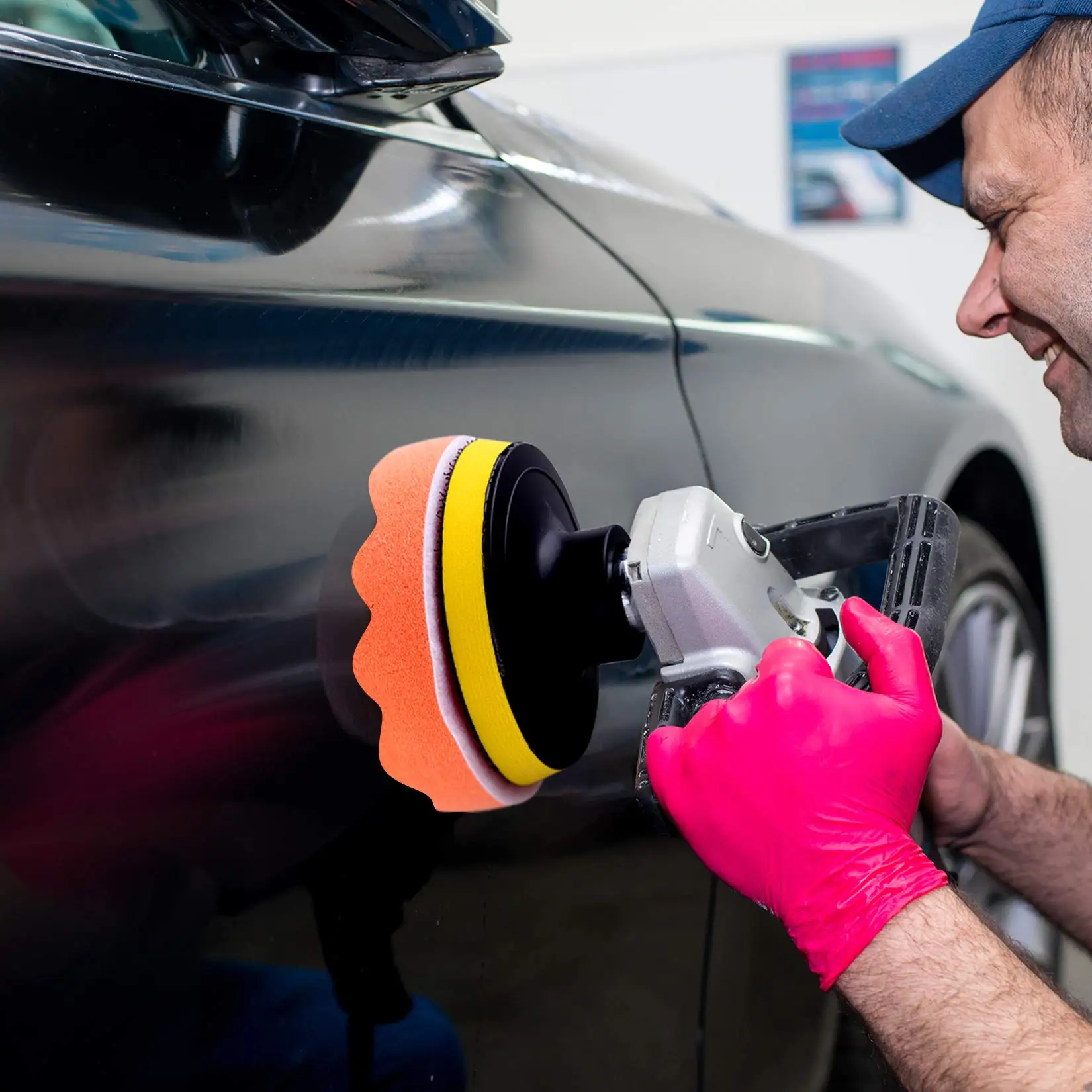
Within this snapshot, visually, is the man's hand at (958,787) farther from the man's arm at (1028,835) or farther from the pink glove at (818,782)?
the pink glove at (818,782)

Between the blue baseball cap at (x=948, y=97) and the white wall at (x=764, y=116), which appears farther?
the white wall at (x=764, y=116)

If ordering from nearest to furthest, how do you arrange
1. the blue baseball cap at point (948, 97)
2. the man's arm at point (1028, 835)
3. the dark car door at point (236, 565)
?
the dark car door at point (236, 565) → the blue baseball cap at point (948, 97) → the man's arm at point (1028, 835)

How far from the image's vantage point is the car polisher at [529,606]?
693mm

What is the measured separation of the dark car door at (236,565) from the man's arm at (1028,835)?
0.38 m

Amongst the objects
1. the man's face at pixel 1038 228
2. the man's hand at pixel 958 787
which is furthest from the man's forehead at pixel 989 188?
the man's hand at pixel 958 787

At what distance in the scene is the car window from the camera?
0.75m

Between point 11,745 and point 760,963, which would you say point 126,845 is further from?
point 760,963

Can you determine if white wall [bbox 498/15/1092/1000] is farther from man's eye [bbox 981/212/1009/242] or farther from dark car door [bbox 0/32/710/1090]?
dark car door [bbox 0/32/710/1090]

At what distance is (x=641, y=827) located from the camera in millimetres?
884

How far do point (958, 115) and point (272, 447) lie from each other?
2.47 ft

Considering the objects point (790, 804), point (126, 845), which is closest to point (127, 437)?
point (126, 845)

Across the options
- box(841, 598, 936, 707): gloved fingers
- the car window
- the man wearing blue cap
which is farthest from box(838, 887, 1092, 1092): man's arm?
the car window

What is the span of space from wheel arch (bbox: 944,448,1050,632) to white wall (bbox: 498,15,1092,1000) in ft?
4.21

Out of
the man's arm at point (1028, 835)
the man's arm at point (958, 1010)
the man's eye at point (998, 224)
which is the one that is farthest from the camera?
the man's arm at point (1028, 835)
